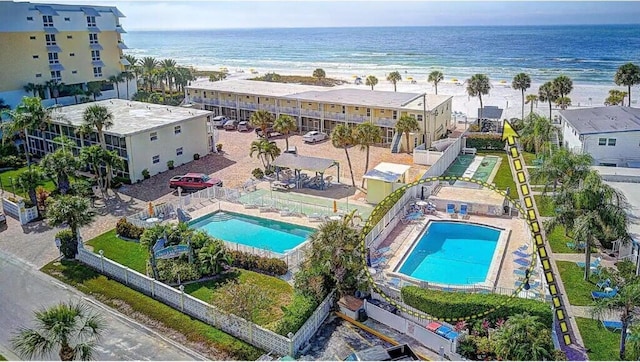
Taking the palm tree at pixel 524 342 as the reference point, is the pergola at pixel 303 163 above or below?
above

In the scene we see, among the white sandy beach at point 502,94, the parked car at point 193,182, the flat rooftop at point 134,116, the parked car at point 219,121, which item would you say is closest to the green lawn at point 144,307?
the parked car at point 193,182

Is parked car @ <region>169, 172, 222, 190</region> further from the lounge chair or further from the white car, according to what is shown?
the lounge chair

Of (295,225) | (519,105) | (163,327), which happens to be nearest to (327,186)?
(295,225)

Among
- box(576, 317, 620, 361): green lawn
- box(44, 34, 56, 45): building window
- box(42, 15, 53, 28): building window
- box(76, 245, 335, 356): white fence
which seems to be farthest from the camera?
box(44, 34, 56, 45): building window

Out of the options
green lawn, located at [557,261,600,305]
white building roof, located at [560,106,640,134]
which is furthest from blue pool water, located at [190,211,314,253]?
white building roof, located at [560,106,640,134]

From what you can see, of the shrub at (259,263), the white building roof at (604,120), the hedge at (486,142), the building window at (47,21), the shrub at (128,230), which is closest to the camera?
the shrub at (259,263)

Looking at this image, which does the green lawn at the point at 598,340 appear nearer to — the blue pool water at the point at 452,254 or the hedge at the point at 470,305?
the hedge at the point at 470,305
